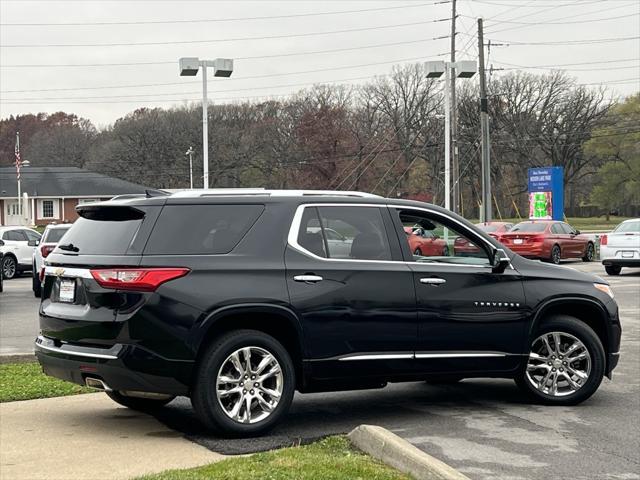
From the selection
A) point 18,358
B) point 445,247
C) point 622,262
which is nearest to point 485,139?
point 622,262

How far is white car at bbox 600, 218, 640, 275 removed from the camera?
83.4 ft

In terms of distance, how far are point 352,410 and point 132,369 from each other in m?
2.31

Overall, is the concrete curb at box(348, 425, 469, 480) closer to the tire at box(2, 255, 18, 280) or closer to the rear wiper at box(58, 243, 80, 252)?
the rear wiper at box(58, 243, 80, 252)

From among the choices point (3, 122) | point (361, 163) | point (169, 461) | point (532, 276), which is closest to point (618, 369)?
point (532, 276)

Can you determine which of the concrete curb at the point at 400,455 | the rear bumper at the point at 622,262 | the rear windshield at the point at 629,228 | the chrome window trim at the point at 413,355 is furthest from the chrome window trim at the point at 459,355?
the rear windshield at the point at 629,228

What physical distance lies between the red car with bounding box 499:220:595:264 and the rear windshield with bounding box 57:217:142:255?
2566 cm

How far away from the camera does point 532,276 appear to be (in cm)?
817

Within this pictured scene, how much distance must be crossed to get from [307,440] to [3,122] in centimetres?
12331

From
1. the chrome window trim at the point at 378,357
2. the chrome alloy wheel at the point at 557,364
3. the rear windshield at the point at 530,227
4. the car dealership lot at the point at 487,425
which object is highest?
the rear windshield at the point at 530,227

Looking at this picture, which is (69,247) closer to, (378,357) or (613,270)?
(378,357)

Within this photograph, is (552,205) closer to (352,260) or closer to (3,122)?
(352,260)

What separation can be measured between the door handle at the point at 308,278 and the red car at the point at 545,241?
25.3 m

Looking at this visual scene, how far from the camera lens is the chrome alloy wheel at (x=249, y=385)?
22.4ft

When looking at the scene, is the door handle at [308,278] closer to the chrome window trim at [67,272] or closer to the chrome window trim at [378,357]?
the chrome window trim at [378,357]
